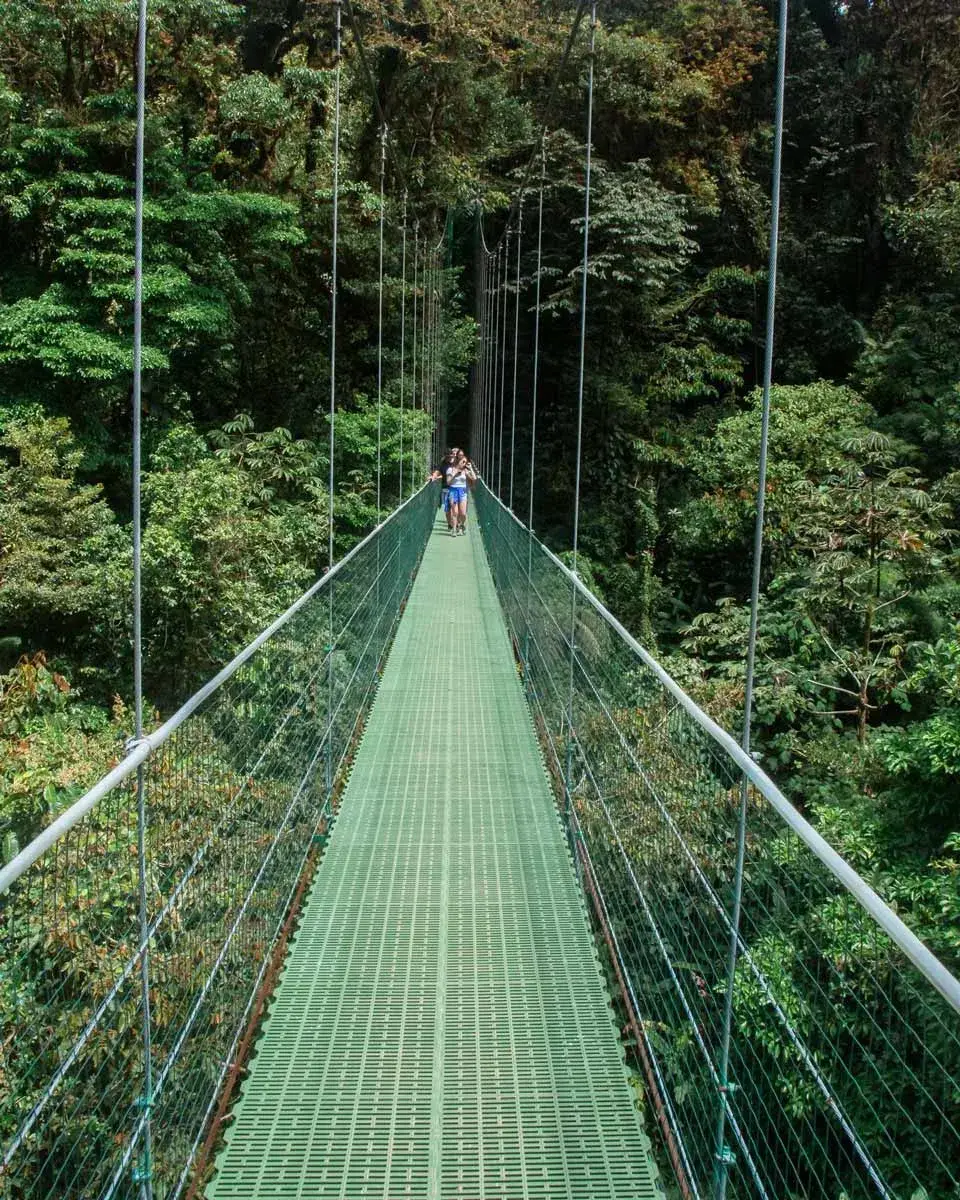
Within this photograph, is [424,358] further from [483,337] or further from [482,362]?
[482,362]

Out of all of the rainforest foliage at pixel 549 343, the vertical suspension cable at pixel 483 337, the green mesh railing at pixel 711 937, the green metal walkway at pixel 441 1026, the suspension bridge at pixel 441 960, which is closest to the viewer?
the green mesh railing at pixel 711 937

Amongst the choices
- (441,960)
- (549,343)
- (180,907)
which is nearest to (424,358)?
(549,343)

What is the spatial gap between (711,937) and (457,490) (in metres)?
9.60

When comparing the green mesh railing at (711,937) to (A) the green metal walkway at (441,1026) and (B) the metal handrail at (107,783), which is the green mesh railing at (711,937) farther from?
(B) the metal handrail at (107,783)

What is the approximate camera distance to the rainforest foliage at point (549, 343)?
7469 mm

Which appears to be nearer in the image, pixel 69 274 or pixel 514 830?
pixel 514 830

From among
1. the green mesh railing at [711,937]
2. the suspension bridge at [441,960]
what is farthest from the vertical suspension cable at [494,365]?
the suspension bridge at [441,960]

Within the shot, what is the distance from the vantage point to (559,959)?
97.6 inches

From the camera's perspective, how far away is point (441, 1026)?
219 cm

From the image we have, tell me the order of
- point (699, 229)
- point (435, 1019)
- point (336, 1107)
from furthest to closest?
point (699, 229)
point (435, 1019)
point (336, 1107)

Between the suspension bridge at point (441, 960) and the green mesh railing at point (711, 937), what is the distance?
1 centimetres

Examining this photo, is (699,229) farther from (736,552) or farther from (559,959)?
(559,959)

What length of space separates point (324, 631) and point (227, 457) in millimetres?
7284

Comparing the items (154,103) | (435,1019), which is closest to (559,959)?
(435,1019)
